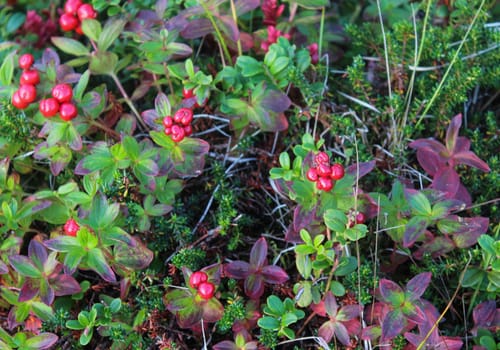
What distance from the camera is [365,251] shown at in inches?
106

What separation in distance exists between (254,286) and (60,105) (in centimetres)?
114

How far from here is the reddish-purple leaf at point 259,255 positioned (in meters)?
2.47

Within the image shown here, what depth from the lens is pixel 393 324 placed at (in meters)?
2.24

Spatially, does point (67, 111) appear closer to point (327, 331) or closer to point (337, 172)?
point (337, 172)

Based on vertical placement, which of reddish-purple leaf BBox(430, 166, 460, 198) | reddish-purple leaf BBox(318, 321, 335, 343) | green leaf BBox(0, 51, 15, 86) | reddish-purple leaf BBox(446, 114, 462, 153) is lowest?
reddish-purple leaf BBox(318, 321, 335, 343)

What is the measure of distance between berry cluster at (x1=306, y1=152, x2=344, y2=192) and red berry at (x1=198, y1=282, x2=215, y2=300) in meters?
0.56

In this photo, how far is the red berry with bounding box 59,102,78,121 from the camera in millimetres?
2629

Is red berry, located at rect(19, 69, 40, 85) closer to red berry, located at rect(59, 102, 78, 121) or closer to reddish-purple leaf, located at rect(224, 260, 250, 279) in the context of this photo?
red berry, located at rect(59, 102, 78, 121)

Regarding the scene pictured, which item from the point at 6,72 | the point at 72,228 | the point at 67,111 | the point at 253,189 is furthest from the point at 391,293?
the point at 6,72

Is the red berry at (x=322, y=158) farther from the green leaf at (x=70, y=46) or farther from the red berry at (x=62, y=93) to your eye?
the green leaf at (x=70, y=46)

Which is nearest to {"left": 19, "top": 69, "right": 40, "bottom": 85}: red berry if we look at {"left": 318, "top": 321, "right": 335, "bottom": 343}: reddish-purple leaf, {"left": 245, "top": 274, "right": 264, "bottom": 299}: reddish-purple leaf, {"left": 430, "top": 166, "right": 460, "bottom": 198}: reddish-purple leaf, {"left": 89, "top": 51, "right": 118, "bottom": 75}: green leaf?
{"left": 89, "top": 51, "right": 118, "bottom": 75}: green leaf

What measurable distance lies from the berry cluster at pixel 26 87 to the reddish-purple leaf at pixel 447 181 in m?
1.82

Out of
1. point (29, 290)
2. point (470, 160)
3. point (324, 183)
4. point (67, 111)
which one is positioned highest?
point (67, 111)

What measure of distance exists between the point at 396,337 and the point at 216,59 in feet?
5.97
